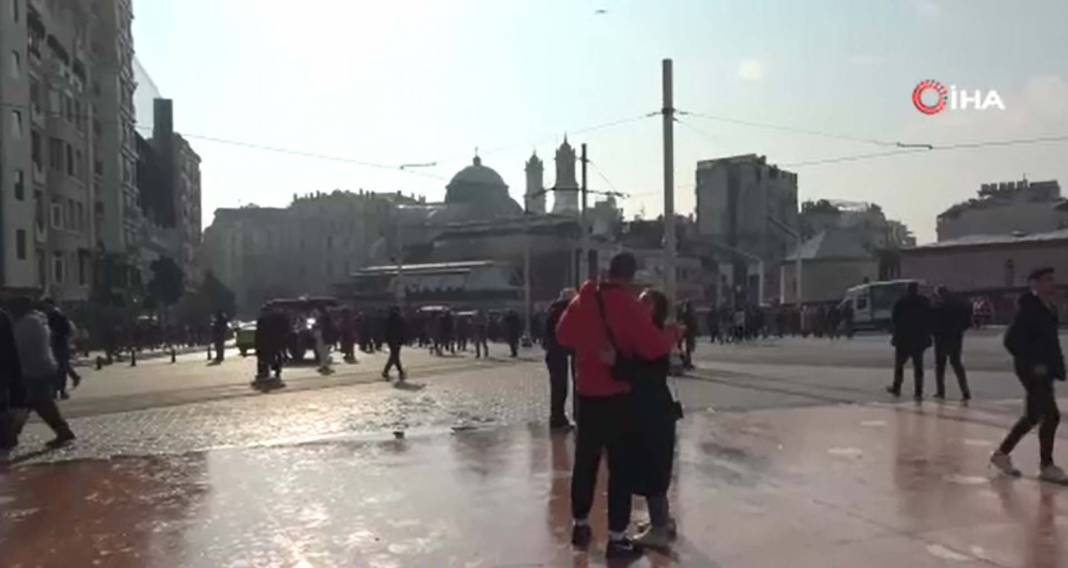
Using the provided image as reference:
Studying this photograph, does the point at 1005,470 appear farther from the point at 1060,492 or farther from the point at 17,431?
the point at 17,431

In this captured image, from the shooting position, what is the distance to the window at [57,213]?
5109 cm

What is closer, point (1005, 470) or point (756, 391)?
point (1005, 470)

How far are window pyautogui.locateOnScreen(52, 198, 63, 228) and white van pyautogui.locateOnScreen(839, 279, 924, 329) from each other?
127 feet

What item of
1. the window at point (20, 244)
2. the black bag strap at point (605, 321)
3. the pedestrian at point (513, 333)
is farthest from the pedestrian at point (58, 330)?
the window at point (20, 244)

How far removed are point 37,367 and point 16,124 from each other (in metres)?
37.8

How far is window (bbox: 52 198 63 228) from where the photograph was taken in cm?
5109

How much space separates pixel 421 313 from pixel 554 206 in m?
86.3

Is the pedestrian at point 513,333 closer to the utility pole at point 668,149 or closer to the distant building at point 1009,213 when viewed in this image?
the utility pole at point 668,149

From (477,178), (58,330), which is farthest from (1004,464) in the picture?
(477,178)

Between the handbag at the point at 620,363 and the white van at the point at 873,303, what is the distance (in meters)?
50.3

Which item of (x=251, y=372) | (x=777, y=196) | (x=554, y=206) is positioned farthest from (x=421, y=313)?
(x=554, y=206)

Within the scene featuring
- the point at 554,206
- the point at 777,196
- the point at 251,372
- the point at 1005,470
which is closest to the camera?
the point at 1005,470

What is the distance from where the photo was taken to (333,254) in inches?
6004

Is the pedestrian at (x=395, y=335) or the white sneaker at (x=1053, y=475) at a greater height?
the pedestrian at (x=395, y=335)
